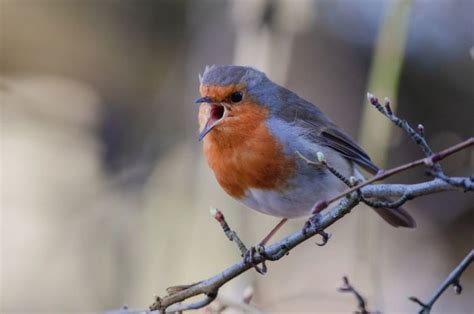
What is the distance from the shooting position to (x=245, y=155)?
3316 mm

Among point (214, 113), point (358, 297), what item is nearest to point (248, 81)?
point (214, 113)

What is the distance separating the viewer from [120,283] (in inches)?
208

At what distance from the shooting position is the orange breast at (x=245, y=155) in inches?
130

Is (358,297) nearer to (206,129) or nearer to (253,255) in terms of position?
(253,255)

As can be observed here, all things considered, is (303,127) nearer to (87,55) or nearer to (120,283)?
(120,283)

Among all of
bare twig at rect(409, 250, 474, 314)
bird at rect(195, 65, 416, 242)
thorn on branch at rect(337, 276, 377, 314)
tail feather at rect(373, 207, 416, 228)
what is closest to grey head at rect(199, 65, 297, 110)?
bird at rect(195, 65, 416, 242)

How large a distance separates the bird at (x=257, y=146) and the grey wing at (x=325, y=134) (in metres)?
0.06

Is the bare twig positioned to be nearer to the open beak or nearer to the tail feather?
the open beak

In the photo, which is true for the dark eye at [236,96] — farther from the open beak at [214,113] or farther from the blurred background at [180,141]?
the blurred background at [180,141]

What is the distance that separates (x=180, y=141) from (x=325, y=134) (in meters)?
2.23

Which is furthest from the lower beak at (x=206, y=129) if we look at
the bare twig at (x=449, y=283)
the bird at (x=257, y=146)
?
the bare twig at (x=449, y=283)

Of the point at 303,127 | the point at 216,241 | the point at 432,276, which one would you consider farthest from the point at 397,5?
the point at 432,276

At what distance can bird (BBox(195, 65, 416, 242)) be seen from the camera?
3.32 metres

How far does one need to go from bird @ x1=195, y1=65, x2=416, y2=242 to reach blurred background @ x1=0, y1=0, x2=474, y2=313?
1.68 feet
